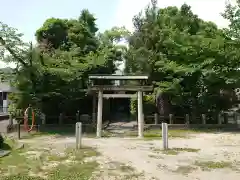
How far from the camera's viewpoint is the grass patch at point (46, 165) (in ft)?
29.8

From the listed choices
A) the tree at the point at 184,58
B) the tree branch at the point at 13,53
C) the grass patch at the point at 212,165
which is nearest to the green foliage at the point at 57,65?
the tree branch at the point at 13,53

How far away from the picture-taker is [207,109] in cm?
2534

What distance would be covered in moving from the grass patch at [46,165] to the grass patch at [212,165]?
385cm

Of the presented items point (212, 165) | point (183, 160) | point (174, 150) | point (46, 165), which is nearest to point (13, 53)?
point (46, 165)

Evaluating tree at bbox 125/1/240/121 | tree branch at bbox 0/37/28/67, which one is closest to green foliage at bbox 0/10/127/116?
tree branch at bbox 0/37/28/67

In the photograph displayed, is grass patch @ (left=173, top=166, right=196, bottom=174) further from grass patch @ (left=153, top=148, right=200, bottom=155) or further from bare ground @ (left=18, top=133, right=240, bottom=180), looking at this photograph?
grass patch @ (left=153, top=148, right=200, bottom=155)

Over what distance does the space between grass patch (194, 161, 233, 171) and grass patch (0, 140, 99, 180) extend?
3851 millimetres

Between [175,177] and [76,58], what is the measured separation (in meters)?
18.9

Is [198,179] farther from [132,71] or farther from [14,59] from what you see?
[132,71]

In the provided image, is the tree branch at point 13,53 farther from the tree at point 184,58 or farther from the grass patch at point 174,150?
the grass patch at point 174,150

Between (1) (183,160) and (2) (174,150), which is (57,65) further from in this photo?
(1) (183,160)

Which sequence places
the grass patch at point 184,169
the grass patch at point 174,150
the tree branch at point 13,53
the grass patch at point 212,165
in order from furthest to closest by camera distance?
the tree branch at point 13,53 < the grass patch at point 174,150 < the grass patch at point 212,165 < the grass patch at point 184,169

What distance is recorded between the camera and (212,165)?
10.7 m

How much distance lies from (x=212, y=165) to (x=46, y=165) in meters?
6.12
